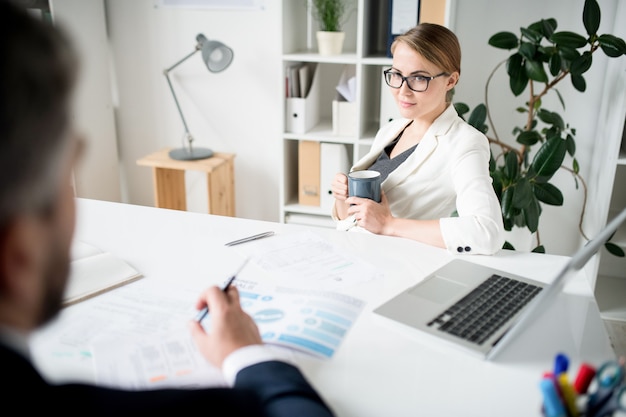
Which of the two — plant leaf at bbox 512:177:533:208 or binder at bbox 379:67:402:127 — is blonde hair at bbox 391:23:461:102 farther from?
binder at bbox 379:67:402:127

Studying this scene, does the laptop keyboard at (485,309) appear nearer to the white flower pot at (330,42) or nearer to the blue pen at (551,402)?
the blue pen at (551,402)

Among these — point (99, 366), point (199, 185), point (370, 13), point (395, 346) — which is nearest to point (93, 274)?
Answer: point (99, 366)

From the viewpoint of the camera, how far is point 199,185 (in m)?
3.53

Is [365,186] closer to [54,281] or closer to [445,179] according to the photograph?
[445,179]

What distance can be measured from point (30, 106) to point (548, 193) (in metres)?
2.25

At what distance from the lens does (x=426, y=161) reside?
1.76m

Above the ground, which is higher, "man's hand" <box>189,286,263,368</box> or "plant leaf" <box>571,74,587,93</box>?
"plant leaf" <box>571,74,587,93</box>

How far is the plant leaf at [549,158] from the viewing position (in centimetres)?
234

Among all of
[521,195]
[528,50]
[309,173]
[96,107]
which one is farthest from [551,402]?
[96,107]

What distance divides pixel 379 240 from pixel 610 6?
182 cm

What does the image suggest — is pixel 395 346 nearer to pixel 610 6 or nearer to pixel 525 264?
pixel 525 264

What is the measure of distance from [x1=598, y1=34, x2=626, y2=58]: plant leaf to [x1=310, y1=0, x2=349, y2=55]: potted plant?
3.68 ft

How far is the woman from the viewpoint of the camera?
1588mm

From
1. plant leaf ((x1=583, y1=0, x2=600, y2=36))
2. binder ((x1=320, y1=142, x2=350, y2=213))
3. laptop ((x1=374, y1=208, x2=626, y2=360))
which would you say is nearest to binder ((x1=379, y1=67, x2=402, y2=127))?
binder ((x1=320, y1=142, x2=350, y2=213))
